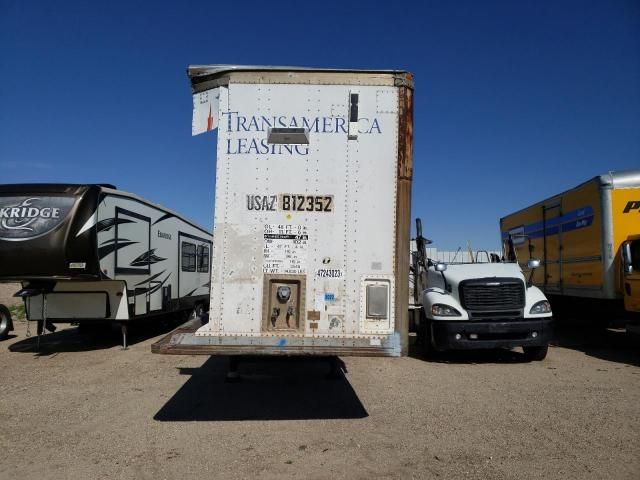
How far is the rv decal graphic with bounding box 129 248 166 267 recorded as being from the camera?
33.4 ft

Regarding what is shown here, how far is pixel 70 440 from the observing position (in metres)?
4.84

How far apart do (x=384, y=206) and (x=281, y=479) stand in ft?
8.43

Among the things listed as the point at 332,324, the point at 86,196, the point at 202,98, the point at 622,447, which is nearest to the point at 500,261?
the point at 622,447

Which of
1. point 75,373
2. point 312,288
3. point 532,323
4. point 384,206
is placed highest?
point 384,206

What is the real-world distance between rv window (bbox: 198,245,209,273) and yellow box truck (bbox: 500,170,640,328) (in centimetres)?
889

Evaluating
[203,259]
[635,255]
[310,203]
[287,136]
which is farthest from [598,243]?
[203,259]

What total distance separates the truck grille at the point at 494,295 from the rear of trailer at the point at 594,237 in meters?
1.93

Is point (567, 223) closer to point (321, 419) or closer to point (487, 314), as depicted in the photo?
point (487, 314)

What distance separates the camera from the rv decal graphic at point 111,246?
878 cm

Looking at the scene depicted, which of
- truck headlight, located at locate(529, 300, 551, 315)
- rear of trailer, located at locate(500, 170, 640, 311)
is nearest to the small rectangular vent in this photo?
truck headlight, located at locate(529, 300, 551, 315)

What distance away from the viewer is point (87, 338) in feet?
40.2

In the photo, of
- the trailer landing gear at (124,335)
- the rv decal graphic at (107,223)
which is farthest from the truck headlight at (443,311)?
the trailer landing gear at (124,335)

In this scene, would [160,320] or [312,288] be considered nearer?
[312,288]

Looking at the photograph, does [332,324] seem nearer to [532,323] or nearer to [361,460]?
[361,460]
